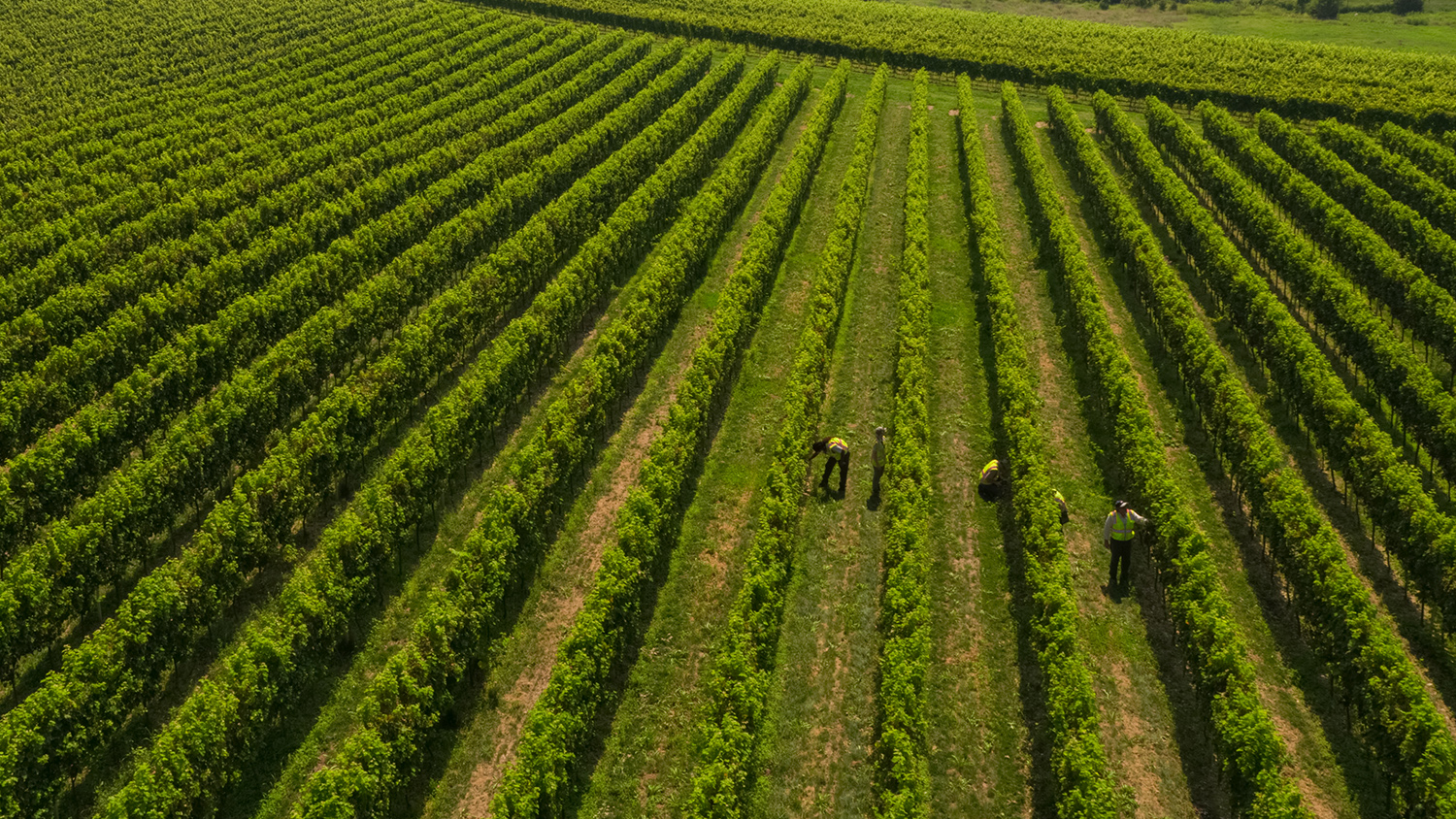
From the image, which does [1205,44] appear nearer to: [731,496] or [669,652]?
[731,496]

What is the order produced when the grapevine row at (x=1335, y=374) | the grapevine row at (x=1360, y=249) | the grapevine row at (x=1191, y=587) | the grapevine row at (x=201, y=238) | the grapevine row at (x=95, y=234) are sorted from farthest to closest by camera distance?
the grapevine row at (x=1360, y=249) → the grapevine row at (x=95, y=234) → the grapevine row at (x=201, y=238) → the grapevine row at (x=1335, y=374) → the grapevine row at (x=1191, y=587)

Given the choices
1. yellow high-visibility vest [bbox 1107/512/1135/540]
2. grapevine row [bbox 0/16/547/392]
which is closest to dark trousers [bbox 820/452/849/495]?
yellow high-visibility vest [bbox 1107/512/1135/540]

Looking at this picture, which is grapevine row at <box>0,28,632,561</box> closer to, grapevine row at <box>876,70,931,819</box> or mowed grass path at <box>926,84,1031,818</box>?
→ grapevine row at <box>876,70,931,819</box>

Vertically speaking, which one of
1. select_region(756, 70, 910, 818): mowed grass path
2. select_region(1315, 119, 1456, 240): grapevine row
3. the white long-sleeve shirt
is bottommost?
select_region(756, 70, 910, 818): mowed grass path

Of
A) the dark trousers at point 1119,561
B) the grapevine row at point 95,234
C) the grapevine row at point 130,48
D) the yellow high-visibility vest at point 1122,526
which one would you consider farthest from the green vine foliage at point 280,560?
the grapevine row at point 130,48

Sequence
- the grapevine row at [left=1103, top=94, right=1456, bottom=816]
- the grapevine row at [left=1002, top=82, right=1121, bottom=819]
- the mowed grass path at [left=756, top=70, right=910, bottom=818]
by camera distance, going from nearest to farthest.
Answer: the grapevine row at [left=1002, top=82, right=1121, bottom=819] → the grapevine row at [left=1103, top=94, right=1456, bottom=816] → the mowed grass path at [left=756, top=70, right=910, bottom=818]

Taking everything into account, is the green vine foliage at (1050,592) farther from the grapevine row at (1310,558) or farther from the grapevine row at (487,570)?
the grapevine row at (487,570)
